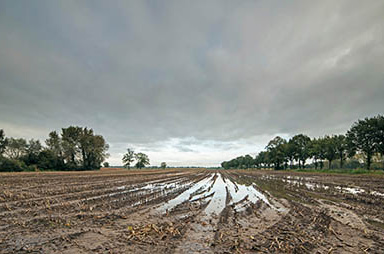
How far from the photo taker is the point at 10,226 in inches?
230

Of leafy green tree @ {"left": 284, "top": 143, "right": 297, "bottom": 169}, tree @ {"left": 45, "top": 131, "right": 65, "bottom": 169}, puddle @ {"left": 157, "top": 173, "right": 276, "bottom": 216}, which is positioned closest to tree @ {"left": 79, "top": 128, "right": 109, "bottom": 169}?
tree @ {"left": 45, "top": 131, "right": 65, "bottom": 169}

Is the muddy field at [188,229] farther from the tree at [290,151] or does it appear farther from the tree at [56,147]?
the tree at [290,151]

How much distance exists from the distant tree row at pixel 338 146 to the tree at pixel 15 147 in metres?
102

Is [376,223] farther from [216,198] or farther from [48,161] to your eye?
[48,161]

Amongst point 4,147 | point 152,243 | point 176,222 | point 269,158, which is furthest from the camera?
point 269,158

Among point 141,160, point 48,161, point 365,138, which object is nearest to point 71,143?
point 48,161

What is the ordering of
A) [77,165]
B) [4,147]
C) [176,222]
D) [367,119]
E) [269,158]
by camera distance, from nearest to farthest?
[176,222] → [367,119] → [4,147] → [77,165] → [269,158]

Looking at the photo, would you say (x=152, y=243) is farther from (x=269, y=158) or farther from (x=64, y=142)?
(x=269, y=158)

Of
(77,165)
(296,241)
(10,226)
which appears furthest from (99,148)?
(296,241)

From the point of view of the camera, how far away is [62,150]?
60719mm

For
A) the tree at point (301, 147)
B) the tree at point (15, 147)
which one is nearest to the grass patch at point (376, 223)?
the tree at point (301, 147)

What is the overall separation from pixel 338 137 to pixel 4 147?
115 meters

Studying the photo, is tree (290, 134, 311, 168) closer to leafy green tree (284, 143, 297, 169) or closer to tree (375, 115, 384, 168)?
leafy green tree (284, 143, 297, 169)

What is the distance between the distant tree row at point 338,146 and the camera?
45.9m
